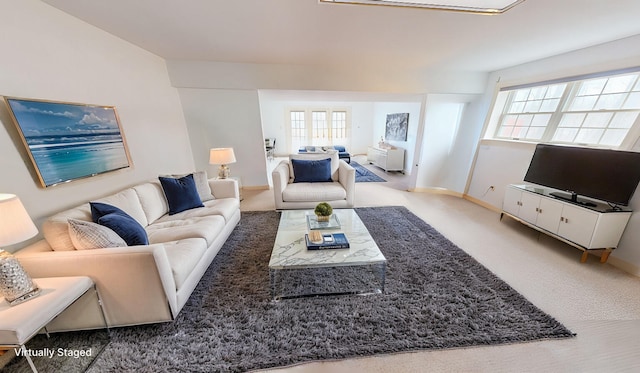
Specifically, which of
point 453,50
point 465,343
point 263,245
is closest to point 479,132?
point 453,50

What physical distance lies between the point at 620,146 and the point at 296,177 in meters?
3.72

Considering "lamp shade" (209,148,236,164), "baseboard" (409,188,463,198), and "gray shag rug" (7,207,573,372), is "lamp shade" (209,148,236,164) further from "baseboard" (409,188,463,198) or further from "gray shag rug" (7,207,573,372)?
"baseboard" (409,188,463,198)

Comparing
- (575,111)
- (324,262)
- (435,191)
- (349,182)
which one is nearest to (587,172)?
(575,111)

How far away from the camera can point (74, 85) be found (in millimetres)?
1985

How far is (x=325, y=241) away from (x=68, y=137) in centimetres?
238

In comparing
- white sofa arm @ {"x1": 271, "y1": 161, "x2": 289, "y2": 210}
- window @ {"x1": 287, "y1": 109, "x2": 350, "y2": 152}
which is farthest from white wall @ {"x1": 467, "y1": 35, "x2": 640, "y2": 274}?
window @ {"x1": 287, "y1": 109, "x2": 350, "y2": 152}

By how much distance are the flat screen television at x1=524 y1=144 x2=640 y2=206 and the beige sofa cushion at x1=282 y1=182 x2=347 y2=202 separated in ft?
8.05

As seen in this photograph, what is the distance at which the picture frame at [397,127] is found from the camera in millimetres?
6257

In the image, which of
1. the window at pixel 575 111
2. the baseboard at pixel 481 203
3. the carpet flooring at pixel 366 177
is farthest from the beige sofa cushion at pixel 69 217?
the window at pixel 575 111

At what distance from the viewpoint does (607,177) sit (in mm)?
2098

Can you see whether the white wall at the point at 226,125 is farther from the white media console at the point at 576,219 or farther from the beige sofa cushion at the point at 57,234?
the white media console at the point at 576,219

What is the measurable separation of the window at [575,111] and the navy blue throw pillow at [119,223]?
14.9ft

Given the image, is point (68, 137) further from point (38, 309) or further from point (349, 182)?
point (349, 182)

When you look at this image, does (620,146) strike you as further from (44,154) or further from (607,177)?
(44,154)
